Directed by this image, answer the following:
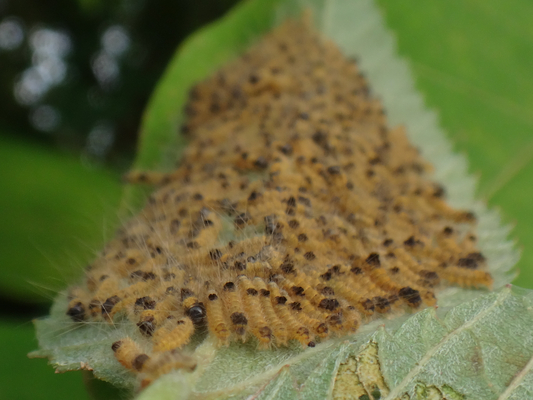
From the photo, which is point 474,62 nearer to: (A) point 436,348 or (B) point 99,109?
(A) point 436,348

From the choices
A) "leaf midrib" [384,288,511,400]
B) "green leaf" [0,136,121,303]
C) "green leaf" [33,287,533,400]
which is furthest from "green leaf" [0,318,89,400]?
"leaf midrib" [384,288,511,400]

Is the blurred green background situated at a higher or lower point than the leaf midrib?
higher

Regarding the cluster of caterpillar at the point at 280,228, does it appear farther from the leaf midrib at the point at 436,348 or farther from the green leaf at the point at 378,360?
the leaf midrib at the point at 436,348

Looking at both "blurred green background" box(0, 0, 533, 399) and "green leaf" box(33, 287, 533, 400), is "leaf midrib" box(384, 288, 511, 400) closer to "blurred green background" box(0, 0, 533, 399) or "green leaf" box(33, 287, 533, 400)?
"green leaf" box(33, 287, 533, 400)

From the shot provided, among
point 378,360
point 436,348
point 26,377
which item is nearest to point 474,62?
point 436,348

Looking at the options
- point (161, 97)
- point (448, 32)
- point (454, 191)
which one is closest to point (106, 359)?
point (161, 97)

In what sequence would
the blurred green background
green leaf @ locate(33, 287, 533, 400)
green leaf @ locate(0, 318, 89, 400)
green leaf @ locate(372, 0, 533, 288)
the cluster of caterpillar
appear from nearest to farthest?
green leaf @ locate(33, 287, 533, 400) → the cluster of caterpillar → green leaf @ locate(0, 318, 89, 400) → the blurred green background → green leaf @ locate(372, 0, 533, 288)

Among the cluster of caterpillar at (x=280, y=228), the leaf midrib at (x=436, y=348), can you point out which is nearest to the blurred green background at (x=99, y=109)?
the cluster of caterpillar at (x=280, y=228)

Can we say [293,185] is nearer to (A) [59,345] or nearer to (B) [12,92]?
(A) [59,345]
